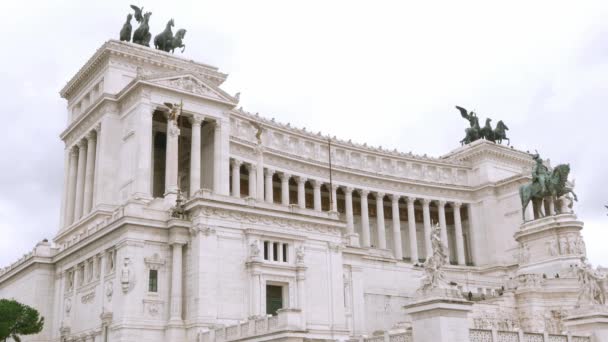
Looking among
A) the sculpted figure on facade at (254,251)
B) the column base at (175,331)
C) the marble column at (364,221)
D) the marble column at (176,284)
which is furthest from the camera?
the marble column at (364,221)

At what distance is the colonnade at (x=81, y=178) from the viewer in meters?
77.8

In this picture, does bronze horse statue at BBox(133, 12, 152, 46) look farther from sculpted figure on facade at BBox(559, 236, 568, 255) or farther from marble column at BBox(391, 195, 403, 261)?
sculpted figure on facade at BBox(559, 236, 568, 255)

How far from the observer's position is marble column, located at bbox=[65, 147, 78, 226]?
80.6 metres

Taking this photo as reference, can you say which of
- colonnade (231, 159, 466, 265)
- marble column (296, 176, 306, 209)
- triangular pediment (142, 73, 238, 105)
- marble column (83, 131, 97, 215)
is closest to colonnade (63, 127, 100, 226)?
marble column (83, 131, 97, 215)

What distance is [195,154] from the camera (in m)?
73.2

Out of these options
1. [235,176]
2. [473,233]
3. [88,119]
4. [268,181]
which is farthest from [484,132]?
[88,119]

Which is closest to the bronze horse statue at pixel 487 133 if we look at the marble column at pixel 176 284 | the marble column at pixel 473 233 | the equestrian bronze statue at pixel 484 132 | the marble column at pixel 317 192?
the equestrian bronze statue at pixel 484 132

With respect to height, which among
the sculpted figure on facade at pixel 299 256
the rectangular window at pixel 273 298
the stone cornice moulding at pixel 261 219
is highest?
the stone cornice moulding at pixel 261 219

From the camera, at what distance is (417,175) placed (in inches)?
4240

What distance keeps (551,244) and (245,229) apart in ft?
107

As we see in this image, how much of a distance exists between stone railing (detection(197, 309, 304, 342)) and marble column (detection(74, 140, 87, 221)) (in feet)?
114

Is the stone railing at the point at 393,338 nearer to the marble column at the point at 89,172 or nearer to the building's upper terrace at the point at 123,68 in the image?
the building's upper terrace at the point at 123,68

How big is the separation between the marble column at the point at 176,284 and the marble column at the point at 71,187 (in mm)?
31216

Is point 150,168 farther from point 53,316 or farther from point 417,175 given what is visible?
point 417,175
